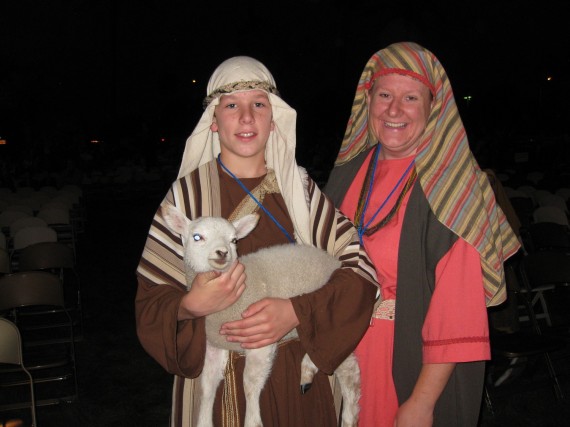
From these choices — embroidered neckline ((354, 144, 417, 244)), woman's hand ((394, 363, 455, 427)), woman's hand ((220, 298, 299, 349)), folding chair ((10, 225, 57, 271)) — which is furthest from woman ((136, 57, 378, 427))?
folding chair ((10, 225, 57, 271))

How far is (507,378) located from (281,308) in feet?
12.5

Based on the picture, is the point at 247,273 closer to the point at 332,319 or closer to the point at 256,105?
the point at 332,319

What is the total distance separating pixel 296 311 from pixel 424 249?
19.0 inches

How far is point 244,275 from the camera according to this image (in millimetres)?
1551

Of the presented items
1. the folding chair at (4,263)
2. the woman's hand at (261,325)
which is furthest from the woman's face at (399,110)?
the folding chair at (4,263)

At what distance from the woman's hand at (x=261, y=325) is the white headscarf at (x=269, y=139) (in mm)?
319

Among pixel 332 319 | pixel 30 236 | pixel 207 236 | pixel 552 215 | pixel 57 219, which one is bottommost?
pixel 332 319

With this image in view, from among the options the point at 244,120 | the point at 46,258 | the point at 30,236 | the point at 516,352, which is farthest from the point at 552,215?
the point at 30,236

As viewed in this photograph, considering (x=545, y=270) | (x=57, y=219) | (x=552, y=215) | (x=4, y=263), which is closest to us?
(x=545, y=270)

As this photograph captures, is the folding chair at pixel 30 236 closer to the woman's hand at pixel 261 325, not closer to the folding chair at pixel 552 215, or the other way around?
the woman's hand at pixel 261 325

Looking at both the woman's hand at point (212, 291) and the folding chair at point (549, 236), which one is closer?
the woman's hand at point (212, 291)

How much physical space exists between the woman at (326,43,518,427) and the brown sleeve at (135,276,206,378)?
634 mm

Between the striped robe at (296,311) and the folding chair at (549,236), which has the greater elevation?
the folding chair at (549,236)

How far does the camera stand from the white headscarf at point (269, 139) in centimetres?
172
